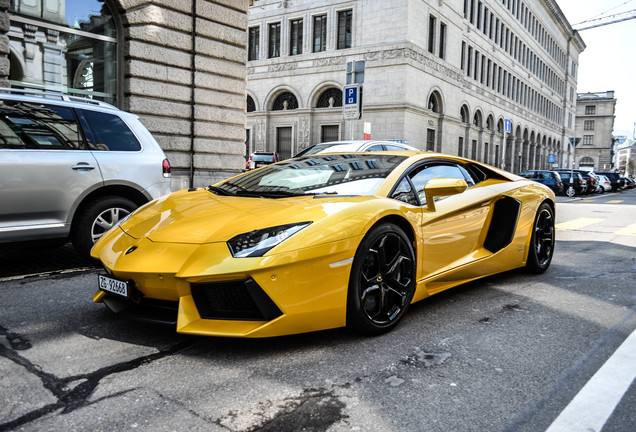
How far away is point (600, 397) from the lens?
100 inches

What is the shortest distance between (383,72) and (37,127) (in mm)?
28266

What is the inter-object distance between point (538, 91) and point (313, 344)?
67.5 m

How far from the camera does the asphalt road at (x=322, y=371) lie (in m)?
2.28

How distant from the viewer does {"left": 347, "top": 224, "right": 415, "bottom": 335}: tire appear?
3195mm

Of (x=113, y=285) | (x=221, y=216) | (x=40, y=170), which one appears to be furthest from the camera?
(x=40, y=170)

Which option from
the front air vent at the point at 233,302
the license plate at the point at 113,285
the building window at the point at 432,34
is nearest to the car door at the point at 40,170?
the license plate at the point at 113,285

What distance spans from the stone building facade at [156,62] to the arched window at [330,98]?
2025 centimetres

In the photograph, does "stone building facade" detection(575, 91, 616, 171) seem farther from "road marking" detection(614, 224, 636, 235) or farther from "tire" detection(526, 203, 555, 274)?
"tire" detection(526, 203, 555, 274)

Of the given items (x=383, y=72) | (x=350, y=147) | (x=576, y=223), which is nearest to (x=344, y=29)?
(x=383, y=72)

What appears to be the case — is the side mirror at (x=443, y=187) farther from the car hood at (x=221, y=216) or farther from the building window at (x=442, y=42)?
the building window at (x=442, y=42)

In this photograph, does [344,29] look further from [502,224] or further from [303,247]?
[303,247]

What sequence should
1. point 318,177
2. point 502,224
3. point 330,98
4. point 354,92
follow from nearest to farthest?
point 318,177, point 502,224, point 354,92, point 330,98

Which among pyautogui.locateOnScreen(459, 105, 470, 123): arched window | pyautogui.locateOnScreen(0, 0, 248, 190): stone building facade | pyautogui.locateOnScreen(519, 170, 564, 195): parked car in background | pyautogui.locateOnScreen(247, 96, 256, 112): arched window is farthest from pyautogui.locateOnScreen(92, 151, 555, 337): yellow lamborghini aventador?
pyautogui.locateOnScreen(459, 105, 470, 123): arched window

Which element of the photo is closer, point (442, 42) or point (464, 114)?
point (442, 42)
